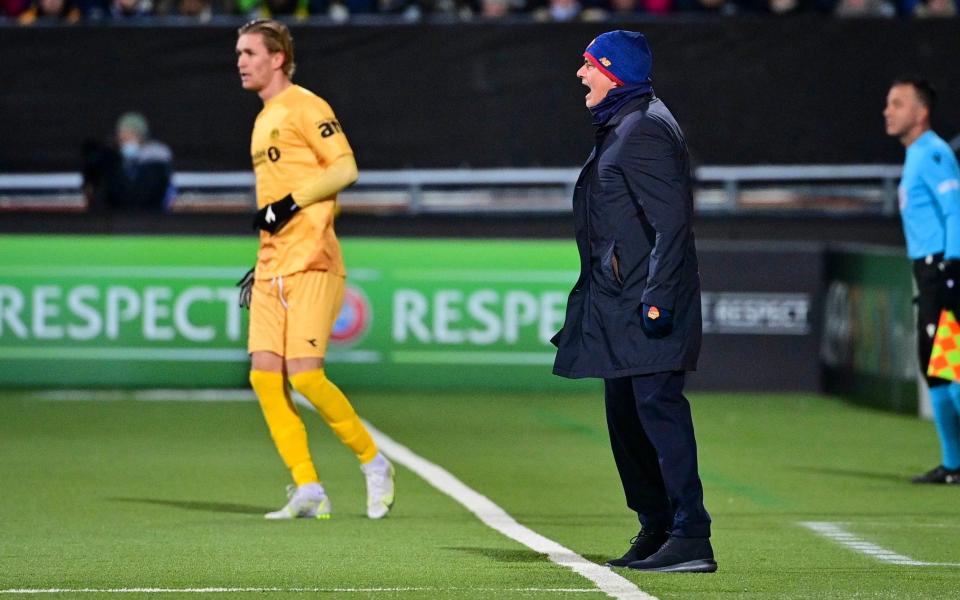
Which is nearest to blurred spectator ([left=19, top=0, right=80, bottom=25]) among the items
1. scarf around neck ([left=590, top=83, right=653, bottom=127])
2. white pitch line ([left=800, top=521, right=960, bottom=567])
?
white pitch line ([left=800, top=521, right=960, bottom=567])

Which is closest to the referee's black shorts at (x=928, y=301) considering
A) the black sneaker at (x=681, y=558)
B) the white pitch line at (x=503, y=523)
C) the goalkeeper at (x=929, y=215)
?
the goalkeeper at (x=929, y=215)

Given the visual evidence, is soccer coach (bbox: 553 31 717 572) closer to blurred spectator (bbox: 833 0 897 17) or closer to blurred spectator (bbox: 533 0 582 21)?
blurred spectator (bbox: 833 0 897 17)

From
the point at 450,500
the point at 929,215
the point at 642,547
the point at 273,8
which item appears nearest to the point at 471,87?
the point at 273,8

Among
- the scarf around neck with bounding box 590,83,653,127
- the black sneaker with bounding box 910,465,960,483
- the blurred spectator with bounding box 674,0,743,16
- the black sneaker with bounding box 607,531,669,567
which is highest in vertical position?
the blurred spectator with bounding box 674,0,743,16

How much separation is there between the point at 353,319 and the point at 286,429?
26.0 ft

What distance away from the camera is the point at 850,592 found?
7070mm

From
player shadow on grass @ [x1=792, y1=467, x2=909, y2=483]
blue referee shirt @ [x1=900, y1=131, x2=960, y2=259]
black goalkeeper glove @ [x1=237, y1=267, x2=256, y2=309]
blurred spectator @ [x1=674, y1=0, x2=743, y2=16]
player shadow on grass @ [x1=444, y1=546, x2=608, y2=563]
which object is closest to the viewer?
player shadow on grass @ [x1=444, y1=546, x2=608, y2=563]

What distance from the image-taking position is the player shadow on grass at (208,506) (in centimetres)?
993

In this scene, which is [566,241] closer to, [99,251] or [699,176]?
[699,176]

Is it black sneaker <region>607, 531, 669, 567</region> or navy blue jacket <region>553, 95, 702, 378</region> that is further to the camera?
black sneaker <region>607, 531, 669, 567</region>

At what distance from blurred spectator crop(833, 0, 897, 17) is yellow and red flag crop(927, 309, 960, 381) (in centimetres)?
887

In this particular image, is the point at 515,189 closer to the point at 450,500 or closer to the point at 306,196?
the point at 450,500

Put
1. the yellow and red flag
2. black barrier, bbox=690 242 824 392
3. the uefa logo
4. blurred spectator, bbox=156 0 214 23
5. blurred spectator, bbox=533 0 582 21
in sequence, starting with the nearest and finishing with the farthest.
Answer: the yellow and red flag, the uefa logo, black barrier, bbox=690 242 824 392, blurred spectator, bbox=156 0 214 23, blurred spectator, bbox=533 0 582 21

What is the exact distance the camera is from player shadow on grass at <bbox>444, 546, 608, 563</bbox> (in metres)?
7.93
